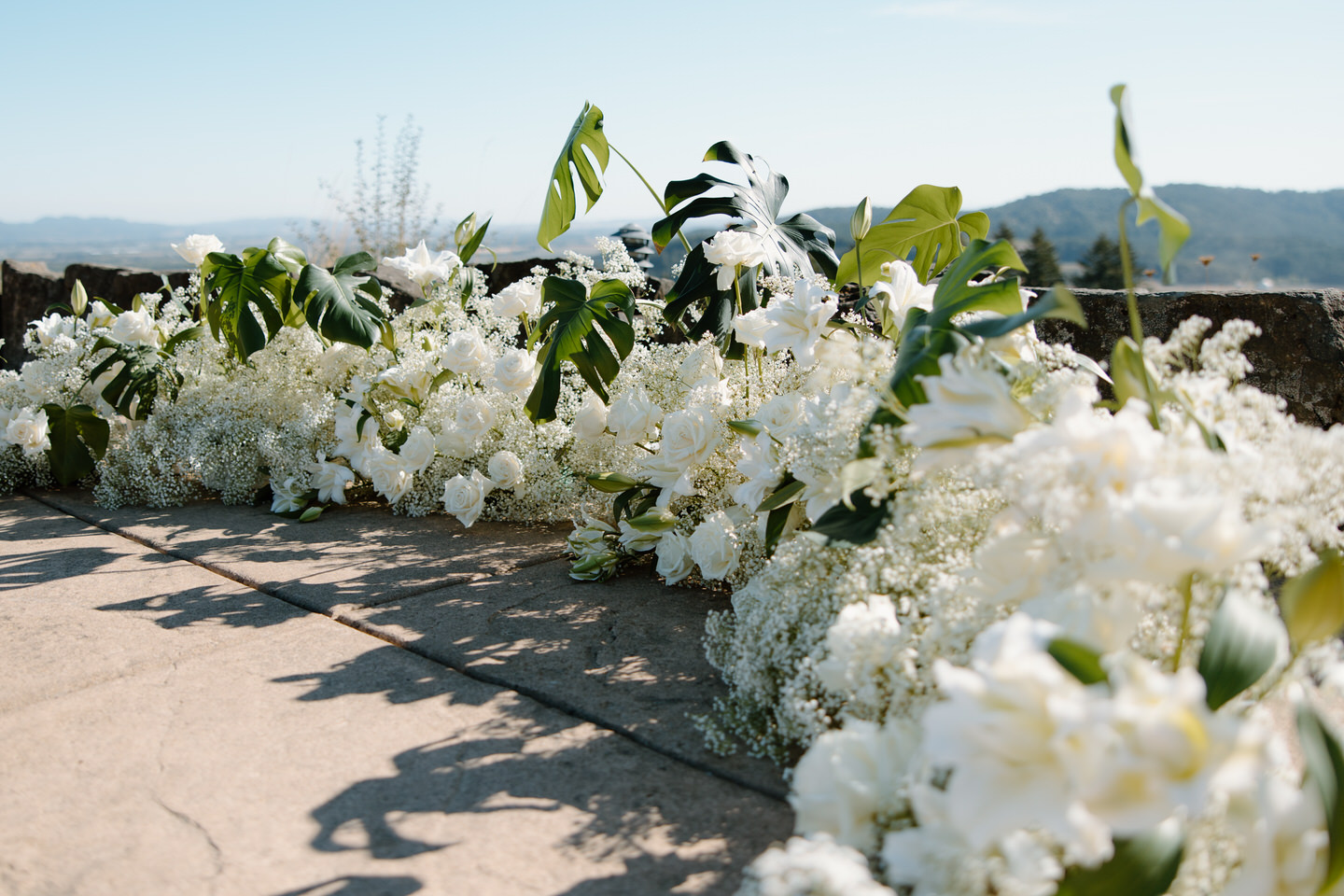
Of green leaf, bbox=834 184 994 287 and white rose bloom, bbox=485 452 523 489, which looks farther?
white rose bloom, bbox=485 452 523 489

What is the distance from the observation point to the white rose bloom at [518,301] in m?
2.56

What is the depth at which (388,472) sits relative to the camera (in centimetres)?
261

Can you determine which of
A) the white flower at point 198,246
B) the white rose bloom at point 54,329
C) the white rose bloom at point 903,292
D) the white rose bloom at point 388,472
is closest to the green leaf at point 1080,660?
the white rose bloom at point 903,292

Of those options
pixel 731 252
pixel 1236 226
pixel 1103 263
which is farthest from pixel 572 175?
pixel 1236 226

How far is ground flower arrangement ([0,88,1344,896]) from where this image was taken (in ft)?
2.34

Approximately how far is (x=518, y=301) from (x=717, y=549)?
1.11 meters

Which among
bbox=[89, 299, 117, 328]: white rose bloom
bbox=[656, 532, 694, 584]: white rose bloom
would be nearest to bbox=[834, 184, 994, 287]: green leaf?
bbox=[656, 532, 694, 584]: white rose bloom

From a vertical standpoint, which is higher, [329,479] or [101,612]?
[329,479]

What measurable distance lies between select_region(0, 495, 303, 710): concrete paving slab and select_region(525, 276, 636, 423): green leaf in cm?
78

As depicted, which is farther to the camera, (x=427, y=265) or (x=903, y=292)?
(x=427, y=265)

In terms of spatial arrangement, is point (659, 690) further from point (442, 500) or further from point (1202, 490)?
point (442, 500)

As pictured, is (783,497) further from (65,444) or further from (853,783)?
(65,444)

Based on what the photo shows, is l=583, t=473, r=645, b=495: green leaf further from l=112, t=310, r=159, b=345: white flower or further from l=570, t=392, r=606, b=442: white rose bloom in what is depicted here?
l=112, t=310, r=159, b=345: white flower

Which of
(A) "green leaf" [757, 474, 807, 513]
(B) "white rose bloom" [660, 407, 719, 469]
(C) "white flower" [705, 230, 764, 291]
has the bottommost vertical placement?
(A) "green leaf" [757, 474, 807, 513]
